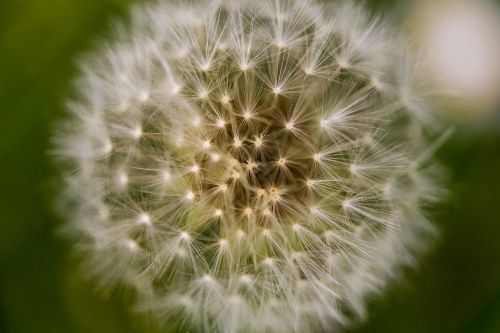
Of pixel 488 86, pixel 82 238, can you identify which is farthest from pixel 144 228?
pixel 488 86

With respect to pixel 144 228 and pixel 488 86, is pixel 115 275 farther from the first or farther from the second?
pixel 488 86

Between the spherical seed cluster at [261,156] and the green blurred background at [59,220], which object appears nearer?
the spherical seed cluster at [261,156]

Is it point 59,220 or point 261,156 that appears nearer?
point 261,156

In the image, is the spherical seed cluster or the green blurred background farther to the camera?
the green blurred background
